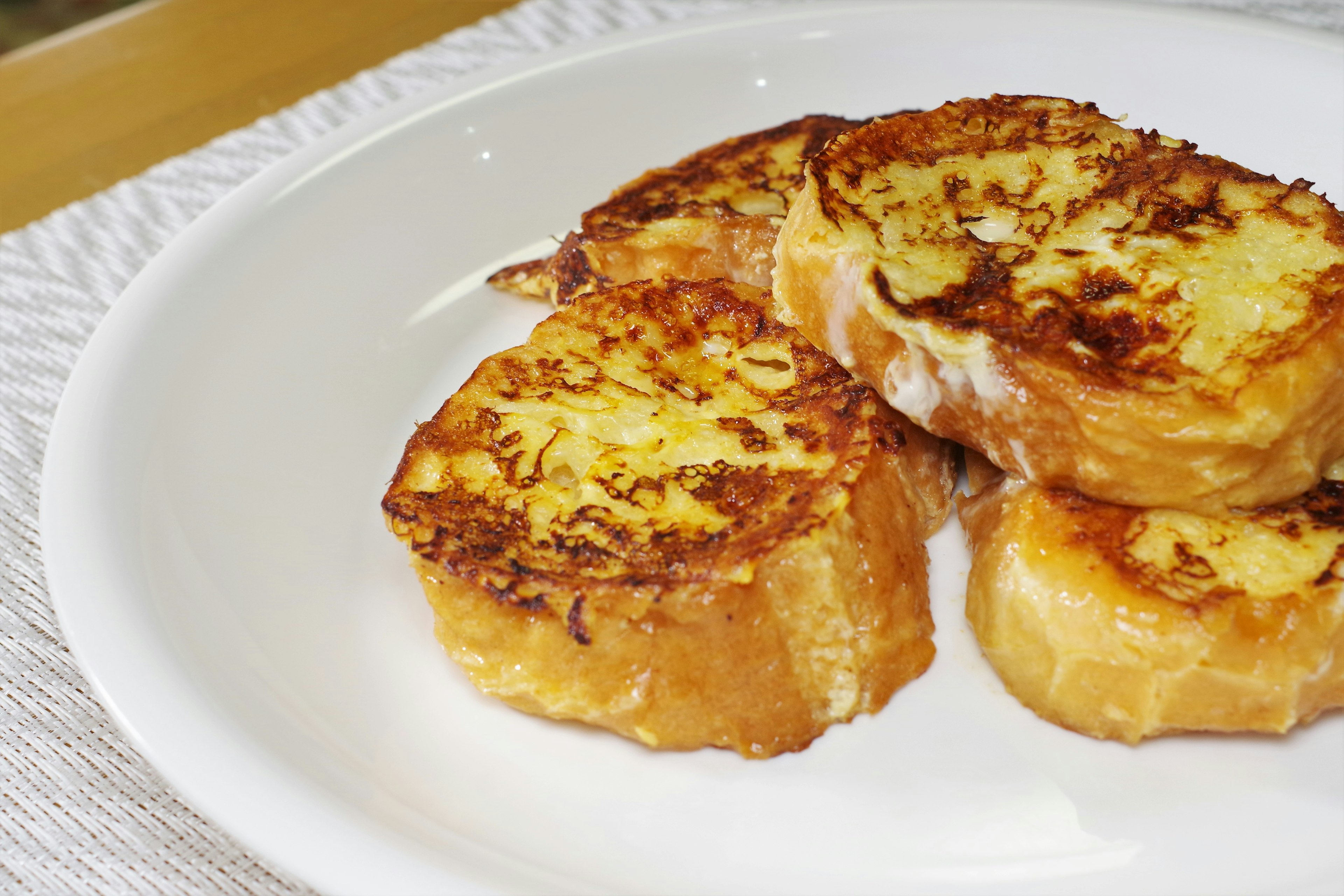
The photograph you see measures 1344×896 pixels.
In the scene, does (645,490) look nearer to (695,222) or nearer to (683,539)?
(683,539)

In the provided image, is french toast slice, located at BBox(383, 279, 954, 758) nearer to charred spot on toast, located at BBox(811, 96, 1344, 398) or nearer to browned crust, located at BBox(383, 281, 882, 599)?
browned crust, located at BBox(383, 281, 882, 599)

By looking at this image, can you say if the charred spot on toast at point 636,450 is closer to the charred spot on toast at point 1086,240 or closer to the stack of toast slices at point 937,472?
the stack of toast slices at point 937,472

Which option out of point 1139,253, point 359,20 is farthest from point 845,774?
point 359,20

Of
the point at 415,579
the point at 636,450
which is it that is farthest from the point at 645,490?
the point at 415,579

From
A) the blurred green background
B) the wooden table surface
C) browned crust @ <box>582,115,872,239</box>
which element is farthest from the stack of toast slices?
the blurred green background

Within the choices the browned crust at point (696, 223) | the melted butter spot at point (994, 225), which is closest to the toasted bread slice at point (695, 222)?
the browned crust at point (696, 223)

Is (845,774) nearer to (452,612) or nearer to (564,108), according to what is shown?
(452,612)
